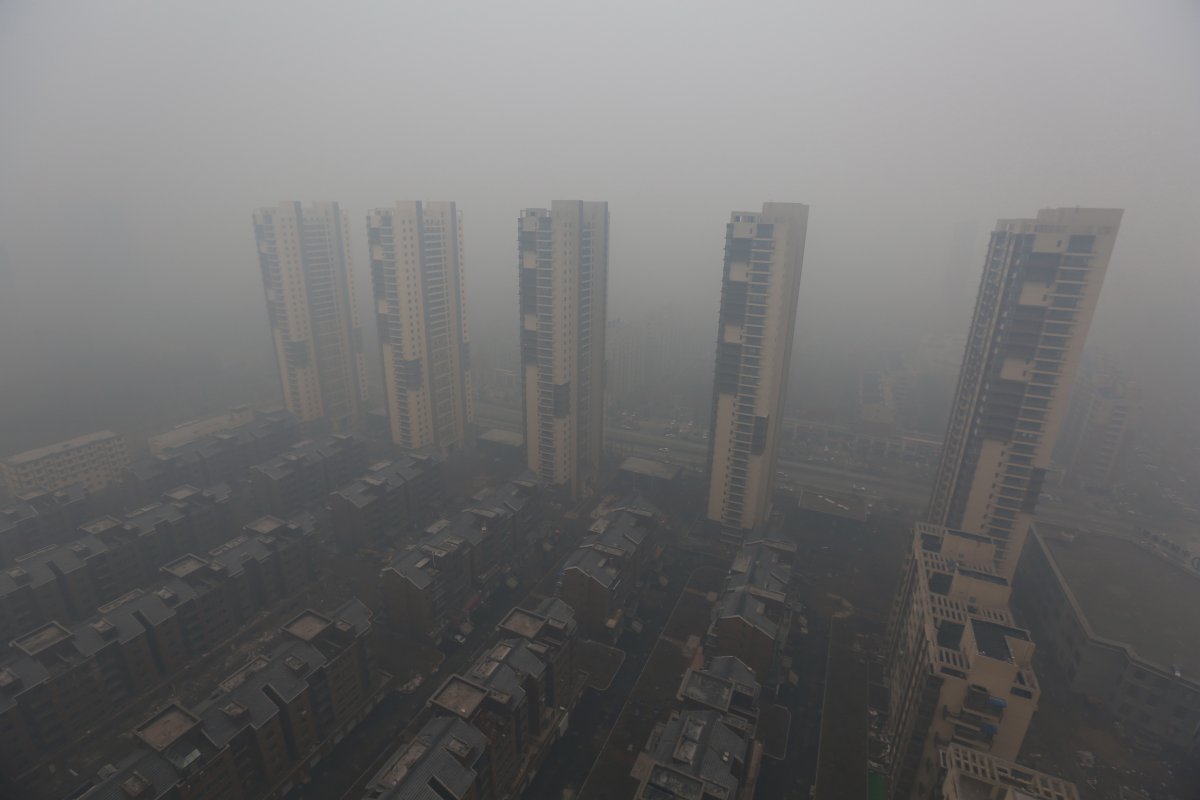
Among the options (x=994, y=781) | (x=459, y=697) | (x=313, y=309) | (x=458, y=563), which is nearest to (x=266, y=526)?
(x=458, y=563)

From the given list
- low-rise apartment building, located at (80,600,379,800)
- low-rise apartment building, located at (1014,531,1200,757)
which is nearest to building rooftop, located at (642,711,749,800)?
low-rise apartment building, located at (80,600,379,800)

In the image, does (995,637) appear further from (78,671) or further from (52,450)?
(52,450)

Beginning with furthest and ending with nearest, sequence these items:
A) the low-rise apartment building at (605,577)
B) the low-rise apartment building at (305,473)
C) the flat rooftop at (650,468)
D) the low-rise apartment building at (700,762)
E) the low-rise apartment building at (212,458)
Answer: the flat rooftop at (650,468) → the low-rise apartment building at (212,458) → the low-rise apartment building at (305,473) → the low-rise apartment building at (605,577) → the low-rise apartment building at (700,762)

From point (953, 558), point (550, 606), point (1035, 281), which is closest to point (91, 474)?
point (550, 606)

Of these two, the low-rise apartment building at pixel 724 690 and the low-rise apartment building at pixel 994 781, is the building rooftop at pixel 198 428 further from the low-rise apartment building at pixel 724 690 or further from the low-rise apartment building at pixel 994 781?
the low-rise apartment building at pixel 994 781

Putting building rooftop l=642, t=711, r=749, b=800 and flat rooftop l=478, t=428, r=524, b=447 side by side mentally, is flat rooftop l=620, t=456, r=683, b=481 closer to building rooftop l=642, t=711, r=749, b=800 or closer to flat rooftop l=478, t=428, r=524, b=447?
flat rooftop l=478, t=428, r=524, b=447

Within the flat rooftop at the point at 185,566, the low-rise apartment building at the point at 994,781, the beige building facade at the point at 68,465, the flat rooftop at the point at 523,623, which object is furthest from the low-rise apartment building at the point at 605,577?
the beige building facade at the point at 68,465
